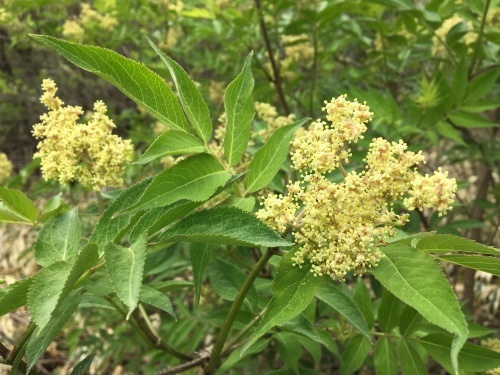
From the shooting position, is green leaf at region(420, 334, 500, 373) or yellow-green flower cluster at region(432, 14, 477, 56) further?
yellow-green flower cluster at region(432, 14, 477, 56)

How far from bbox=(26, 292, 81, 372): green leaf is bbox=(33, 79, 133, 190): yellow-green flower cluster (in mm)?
476

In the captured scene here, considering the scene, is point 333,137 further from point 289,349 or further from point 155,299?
point 289,349

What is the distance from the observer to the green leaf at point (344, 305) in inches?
48.9

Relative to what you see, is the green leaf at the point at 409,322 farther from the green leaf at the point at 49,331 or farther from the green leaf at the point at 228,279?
the green leaf at the point at 49,331

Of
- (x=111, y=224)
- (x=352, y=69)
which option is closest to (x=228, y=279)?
(x=111, y=224)

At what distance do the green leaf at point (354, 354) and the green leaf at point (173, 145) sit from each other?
904 millimetres

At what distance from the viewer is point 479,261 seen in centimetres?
99

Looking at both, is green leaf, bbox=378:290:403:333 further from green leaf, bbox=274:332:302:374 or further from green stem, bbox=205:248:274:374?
green stem, bbox=205:248:274:374

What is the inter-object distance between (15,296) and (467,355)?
3.78ft

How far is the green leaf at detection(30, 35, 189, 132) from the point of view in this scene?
0.99 meters

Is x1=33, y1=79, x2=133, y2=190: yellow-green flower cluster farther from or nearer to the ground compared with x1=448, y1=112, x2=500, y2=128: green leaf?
farther from the ground

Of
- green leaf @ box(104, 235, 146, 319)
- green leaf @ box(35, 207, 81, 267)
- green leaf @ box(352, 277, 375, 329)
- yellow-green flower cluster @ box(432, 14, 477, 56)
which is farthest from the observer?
yellow-green flower cluster @ box(432, 14, 477, 56)

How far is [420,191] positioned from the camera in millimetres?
1059

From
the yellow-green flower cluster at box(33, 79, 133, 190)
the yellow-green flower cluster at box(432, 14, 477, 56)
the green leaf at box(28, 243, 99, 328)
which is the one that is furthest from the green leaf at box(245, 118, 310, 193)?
the yellow-green flower cluster at box(432, 14, 477, 56)
